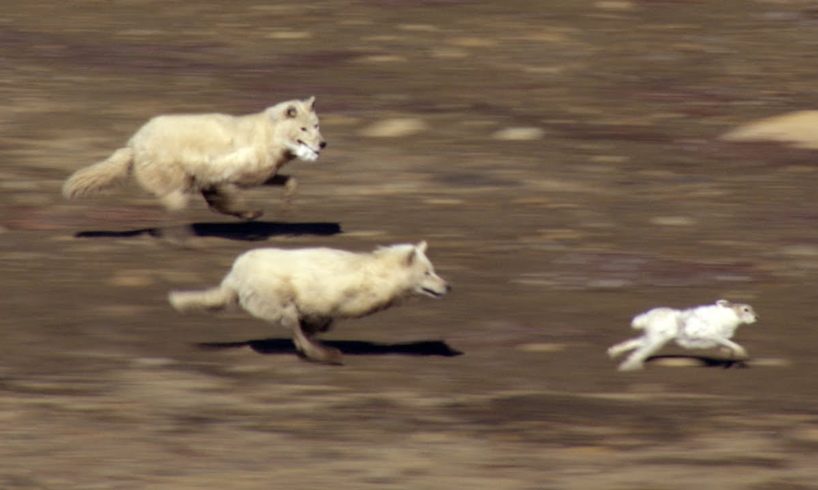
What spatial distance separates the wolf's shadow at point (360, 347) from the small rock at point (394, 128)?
20.5 feet

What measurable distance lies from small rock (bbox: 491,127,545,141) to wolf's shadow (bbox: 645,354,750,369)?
21.4 ft

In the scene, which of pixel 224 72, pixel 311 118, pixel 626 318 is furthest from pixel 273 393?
pixel 224 72

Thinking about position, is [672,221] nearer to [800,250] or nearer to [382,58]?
[800,250]

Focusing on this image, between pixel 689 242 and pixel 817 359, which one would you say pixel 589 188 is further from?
pixel 817 359

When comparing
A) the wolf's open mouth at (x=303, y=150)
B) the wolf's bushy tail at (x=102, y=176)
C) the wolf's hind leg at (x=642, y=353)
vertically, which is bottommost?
the wolf's hind leg at (x=642, y=353)

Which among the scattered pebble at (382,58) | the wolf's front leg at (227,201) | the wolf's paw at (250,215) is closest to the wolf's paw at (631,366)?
the wolf's front leg at (227,201)

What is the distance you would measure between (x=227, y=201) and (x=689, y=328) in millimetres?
4514

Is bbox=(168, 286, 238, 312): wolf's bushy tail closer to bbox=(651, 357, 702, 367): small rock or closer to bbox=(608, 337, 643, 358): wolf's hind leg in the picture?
bbox=(608, 337, 643, 358): wolf's hind leg

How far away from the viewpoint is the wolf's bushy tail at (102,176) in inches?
576

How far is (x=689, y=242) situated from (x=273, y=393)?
477 cm

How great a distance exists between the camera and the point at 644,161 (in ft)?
58.1

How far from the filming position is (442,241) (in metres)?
14.9

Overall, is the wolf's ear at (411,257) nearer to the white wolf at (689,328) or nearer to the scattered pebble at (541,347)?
the scattered pebble at (541,347)

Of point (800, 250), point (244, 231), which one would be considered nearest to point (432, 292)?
point (244, 231)
